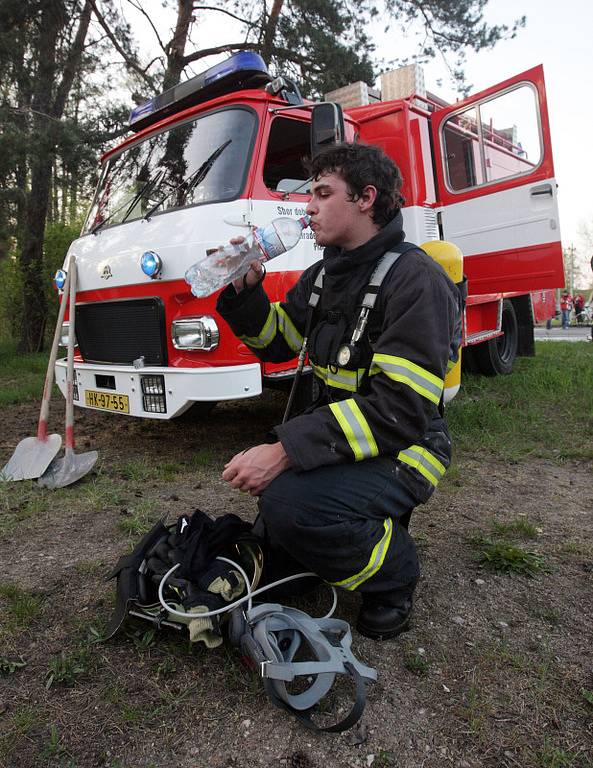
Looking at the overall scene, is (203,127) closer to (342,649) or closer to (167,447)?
(167,447)

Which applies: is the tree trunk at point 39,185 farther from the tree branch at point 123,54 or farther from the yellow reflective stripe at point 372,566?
the yellow reflective stripe at point 372,566

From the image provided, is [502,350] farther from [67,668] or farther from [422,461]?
[67,668]

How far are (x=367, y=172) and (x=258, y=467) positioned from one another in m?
1.08

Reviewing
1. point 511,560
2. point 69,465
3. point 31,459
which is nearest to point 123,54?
point 31,459

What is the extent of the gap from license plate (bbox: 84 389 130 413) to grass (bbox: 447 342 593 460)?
98.8 inches

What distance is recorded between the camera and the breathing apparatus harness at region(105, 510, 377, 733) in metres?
1.65

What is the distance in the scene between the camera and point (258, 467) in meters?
1.87

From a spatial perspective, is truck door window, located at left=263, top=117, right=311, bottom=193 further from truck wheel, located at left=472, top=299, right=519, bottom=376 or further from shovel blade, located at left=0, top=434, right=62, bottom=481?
truck wheel, located at left=472, top=299, right=519, bottom=376

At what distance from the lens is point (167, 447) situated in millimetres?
4652

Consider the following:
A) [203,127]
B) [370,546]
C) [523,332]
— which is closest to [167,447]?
[203,127]

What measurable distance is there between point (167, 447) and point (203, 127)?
7.83 ft

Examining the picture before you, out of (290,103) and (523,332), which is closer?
(290,103)

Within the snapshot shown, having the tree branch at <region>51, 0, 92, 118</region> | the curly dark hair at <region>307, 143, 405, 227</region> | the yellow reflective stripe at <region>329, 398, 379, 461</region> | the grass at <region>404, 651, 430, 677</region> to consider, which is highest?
the tree branch at <region>51, 0, 92, 118</region>

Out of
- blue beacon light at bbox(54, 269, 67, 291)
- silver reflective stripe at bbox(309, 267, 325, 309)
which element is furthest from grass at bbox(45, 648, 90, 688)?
blue beacon light at bbox(54, 269, 67, 291)
